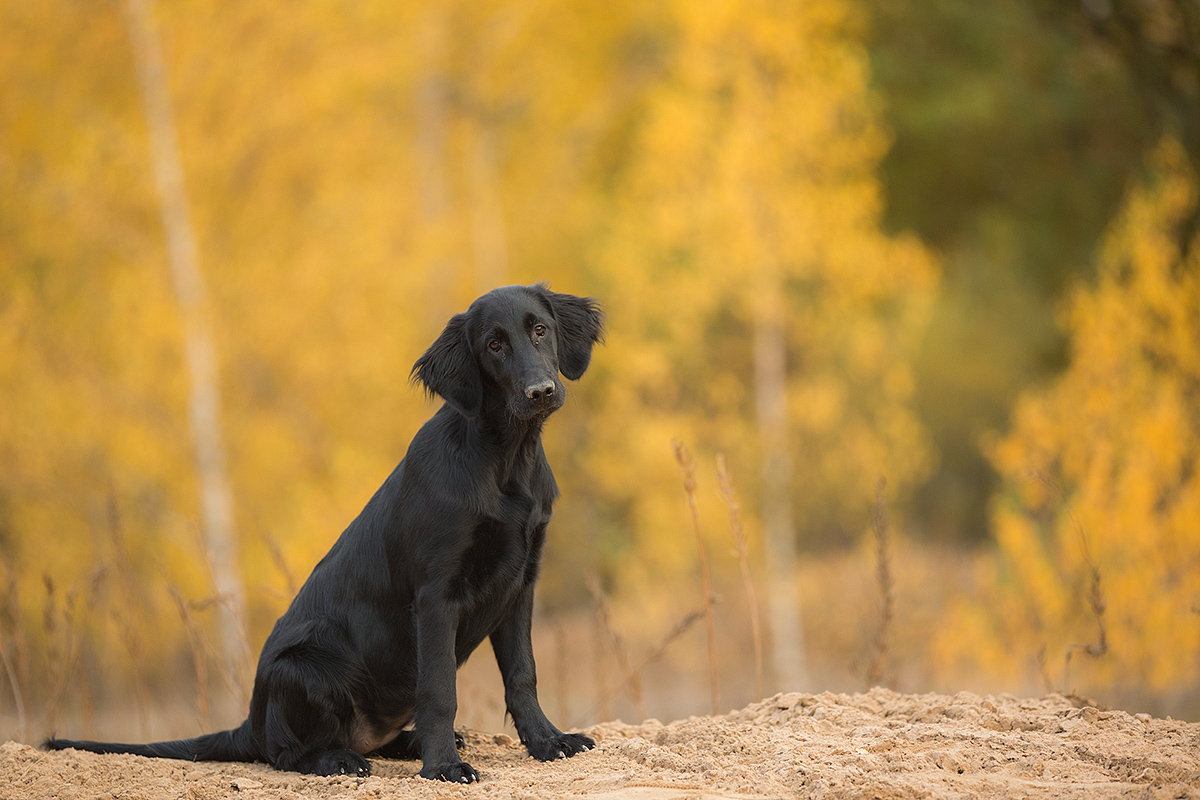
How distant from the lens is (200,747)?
384 cm

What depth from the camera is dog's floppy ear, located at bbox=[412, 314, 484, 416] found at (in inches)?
136

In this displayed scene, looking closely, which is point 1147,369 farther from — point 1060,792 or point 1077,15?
point 1060,792

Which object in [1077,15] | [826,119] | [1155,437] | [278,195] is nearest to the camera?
[1155,437]

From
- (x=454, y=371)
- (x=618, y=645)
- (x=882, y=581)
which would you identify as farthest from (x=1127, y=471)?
(x=454, y=371)

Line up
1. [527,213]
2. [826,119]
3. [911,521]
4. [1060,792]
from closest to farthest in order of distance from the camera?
[1060,792], [826,119], [911,521], [527,213]

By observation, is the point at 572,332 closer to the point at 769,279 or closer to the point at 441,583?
the point at 441,583

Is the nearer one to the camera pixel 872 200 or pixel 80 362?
pixel 80 362

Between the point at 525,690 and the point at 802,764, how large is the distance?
1.06 m

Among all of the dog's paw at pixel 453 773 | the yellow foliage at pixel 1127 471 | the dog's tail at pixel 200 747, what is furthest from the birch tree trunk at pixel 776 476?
the dog's paw at pixel 453 773

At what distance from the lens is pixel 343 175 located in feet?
35.7

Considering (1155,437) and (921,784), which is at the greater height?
(1155,437)

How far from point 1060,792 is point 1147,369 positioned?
769cm

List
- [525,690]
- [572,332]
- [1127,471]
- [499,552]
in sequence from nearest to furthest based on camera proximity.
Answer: [499,552] → [525,690] → [572,332] → [1127,471]

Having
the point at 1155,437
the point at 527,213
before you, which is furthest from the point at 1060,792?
the point at 527,213
